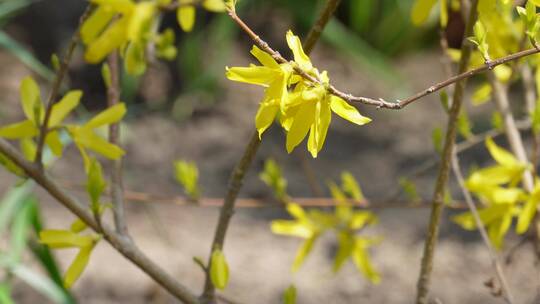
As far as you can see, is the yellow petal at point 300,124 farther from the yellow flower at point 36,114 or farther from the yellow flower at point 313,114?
the yellow flower at point 36,114

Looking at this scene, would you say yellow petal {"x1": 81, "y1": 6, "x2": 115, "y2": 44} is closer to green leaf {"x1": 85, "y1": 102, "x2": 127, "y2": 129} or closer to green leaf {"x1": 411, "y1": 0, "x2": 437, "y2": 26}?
green leaf {"x1": 85, "y1": 102, "x2": 127, "y2": 129}

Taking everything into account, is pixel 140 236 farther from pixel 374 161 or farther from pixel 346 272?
pixel 374 161

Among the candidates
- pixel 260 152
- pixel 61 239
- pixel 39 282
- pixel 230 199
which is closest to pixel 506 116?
pixel 230 199

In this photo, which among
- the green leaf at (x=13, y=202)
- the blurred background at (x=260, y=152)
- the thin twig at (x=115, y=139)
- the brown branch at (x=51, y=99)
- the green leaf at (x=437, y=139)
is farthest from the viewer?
the blurred background at (x=260, y=152)

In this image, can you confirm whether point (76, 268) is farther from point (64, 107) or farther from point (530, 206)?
point (530, 206)

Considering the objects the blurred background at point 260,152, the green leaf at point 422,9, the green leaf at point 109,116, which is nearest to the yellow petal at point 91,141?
the green leaf at point 109,116
